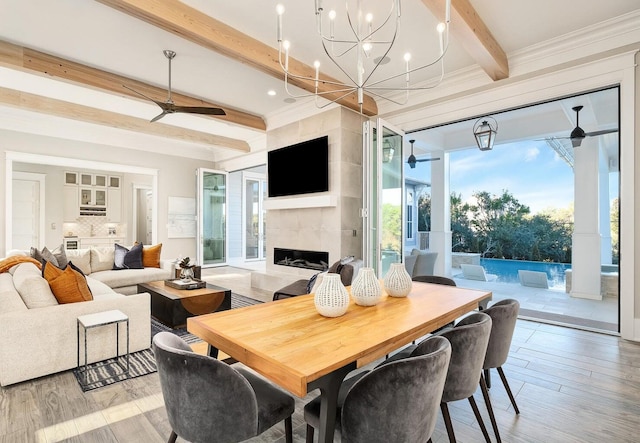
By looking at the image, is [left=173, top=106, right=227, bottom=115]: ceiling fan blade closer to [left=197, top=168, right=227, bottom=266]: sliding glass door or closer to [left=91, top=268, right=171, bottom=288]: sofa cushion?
[left=91, top=268, right=171, bottom=288]: sofa cushion

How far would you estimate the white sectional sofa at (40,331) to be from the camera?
226 cm

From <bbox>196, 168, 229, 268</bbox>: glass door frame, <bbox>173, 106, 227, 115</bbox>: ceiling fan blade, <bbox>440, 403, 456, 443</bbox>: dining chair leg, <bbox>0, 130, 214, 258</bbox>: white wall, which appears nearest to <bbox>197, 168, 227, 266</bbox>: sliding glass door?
<bbox>196, 168, 229, 268</bbox>: glass door frame

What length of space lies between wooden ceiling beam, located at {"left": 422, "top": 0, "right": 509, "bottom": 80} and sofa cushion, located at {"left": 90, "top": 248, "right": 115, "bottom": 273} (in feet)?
17.6

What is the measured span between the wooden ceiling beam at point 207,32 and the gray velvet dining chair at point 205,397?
2241 millimetres

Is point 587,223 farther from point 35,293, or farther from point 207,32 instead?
point 35,293

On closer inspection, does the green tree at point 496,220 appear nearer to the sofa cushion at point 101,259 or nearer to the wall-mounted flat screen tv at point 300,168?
the wall-mounted flat screen tv at point 300,168

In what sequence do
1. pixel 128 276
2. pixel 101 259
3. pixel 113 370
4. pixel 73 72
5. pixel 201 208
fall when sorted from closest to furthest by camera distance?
pixel 113 370
pixel 73 72
pixel 128 276
pixel 101 259
pixel 201 208

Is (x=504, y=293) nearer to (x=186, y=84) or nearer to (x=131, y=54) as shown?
(x=186, y=84)

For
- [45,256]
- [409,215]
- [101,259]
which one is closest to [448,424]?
[45,256]

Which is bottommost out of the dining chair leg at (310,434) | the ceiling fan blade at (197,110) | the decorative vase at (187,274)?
the dining chair leg at (310,434)

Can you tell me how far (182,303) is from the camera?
350cm

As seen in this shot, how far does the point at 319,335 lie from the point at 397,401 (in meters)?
0.43

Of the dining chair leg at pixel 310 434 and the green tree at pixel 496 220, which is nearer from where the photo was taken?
the dining chair leg at pixel 310 434

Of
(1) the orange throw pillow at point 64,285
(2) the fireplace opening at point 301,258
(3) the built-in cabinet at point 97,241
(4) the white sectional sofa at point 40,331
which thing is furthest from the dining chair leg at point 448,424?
(3) the built-in cabinet at point 97,241
